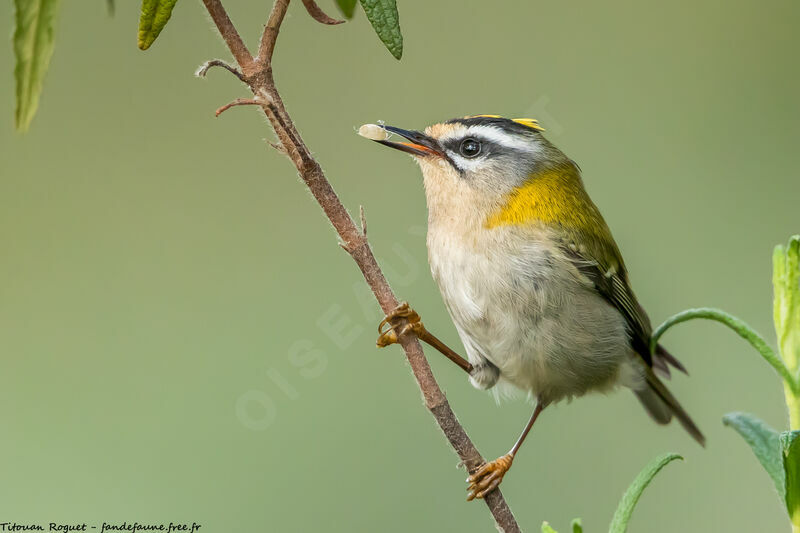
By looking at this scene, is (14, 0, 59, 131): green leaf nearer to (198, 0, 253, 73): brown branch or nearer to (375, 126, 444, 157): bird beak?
(198, 0, 253, 73): brown branch

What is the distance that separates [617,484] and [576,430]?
0.20 meters

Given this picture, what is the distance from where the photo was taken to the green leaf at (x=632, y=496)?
0.82 metres

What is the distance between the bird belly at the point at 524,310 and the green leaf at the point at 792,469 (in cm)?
99

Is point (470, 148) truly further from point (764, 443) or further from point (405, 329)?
point (764, 443)

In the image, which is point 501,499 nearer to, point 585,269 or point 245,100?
point 245,100

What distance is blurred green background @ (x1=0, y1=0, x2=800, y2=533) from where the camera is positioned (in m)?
2.30

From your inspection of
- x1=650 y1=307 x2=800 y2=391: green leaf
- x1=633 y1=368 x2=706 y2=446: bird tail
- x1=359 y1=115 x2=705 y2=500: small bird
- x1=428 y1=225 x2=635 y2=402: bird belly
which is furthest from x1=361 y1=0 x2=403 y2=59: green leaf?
x1=633 y1=368 x2=706 y2=446: bird tail

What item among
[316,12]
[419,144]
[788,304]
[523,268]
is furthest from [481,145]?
[788,304]

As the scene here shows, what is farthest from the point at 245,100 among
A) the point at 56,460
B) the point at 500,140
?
the point at 56,460

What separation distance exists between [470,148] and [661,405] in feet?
2.86

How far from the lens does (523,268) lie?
1.76 m

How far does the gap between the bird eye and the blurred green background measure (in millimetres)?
485

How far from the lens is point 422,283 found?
8.20 feet

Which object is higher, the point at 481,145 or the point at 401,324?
the point at 481,145
